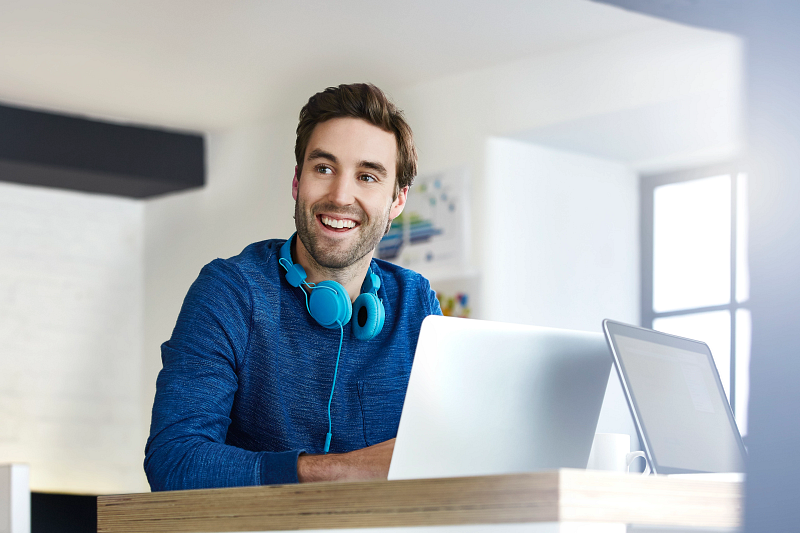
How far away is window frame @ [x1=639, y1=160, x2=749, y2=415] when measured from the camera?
4.46m

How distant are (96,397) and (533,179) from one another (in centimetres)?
284

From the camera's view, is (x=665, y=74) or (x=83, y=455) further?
(x=83, y=455)

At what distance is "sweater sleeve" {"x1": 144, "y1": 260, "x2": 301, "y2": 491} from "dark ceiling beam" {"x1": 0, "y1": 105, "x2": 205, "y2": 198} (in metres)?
3.70

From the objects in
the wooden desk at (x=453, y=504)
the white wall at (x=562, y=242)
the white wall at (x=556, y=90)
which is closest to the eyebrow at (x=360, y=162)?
the wooden desk at (x=453, y=504)

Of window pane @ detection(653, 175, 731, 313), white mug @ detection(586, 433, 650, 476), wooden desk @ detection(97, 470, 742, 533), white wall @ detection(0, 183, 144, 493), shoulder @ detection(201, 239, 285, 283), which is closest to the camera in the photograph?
wooden desk @ detection(97, 470, 742, 533)

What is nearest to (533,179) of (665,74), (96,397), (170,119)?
(665,74)

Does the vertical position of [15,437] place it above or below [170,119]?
below

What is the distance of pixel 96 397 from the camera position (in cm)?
573

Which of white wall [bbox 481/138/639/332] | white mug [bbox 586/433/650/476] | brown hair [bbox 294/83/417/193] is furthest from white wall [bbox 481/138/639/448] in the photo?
white mug [bbox 586/433/650/476]

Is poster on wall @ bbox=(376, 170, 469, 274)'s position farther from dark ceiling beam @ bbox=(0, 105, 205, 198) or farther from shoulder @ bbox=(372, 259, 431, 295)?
shoulder @ bbox=(372, 259, 431, 295)

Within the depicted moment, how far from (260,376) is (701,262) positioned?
3311 millimetres

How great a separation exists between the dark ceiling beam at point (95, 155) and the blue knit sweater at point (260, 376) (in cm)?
353

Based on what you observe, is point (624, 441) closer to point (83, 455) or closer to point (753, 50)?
point (753, 50)

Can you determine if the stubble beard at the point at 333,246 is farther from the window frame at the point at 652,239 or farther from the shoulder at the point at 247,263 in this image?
the window frame at the point at 652,239
